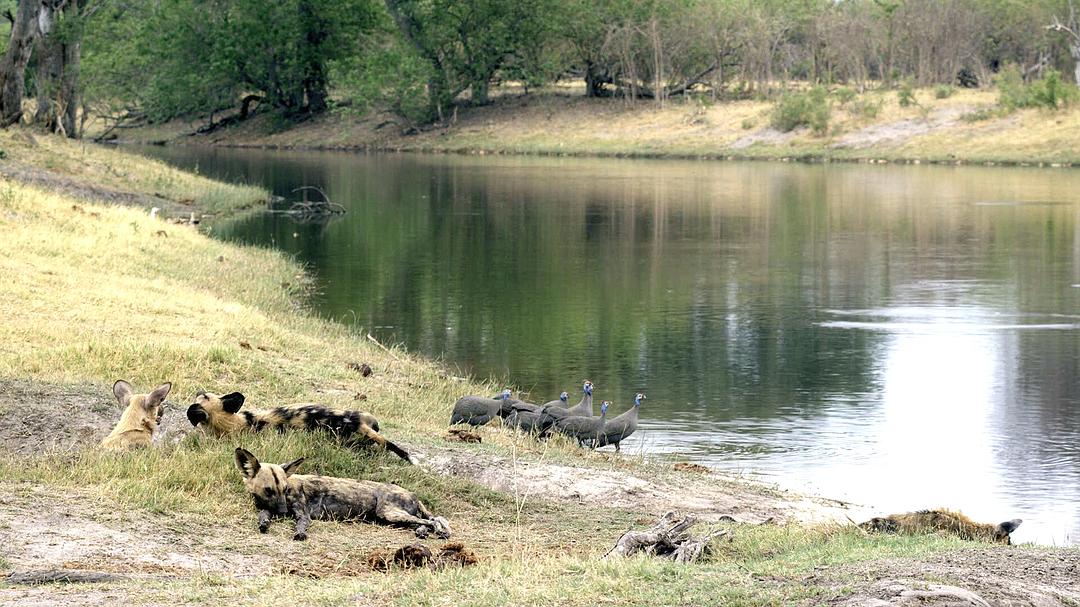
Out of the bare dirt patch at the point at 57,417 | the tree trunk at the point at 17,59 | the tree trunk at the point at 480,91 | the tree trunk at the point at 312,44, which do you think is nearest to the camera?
the bare dirt patch at the point at 57,417

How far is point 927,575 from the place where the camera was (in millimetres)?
6500

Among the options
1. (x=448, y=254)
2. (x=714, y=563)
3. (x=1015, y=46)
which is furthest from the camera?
(x=1015, y=46)

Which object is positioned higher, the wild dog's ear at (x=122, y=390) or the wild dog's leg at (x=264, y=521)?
the wild dog's ear at (x=122, y=390)

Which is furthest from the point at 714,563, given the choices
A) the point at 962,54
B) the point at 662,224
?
the point at 962,54

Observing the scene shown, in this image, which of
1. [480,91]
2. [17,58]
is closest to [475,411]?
[17,58]

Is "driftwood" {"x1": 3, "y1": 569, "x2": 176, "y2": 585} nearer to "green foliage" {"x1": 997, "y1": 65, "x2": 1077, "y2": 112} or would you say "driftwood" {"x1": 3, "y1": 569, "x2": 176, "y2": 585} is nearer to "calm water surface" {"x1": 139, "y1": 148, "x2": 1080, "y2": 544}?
"calm water surface" {"x1": 139, "y1": 148, "x2": 1080, "y2": 544}

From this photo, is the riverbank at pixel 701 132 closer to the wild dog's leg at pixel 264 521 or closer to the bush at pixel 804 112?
the bush at pixel 804 112

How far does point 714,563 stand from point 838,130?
60214 mm

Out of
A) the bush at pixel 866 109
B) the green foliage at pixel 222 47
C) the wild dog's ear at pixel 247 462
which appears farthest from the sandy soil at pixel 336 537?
the green foliage at pixel 222 47

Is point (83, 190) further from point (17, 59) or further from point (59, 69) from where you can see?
point (59, 69)

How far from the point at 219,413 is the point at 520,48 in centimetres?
6883

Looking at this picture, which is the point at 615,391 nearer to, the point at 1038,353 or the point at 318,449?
the point at 1038,353

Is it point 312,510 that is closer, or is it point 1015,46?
point 312,510

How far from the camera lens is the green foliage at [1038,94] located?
61.9 metres
